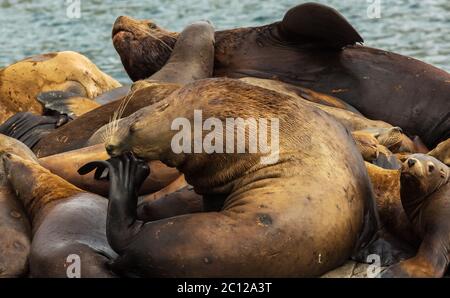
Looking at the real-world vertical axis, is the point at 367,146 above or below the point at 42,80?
above

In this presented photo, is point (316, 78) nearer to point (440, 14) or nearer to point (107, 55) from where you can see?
point (107, 55)

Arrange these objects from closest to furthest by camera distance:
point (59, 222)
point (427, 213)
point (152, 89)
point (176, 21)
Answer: point (427, 213) → point (59, 222) → point (152, 89) → point (176, 21)

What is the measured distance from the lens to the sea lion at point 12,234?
21.2 feet

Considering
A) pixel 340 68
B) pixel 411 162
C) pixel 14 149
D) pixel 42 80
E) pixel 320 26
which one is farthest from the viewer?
pixel 42 80

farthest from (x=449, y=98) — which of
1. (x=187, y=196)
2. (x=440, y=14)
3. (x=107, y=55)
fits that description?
(x=440, y=14)

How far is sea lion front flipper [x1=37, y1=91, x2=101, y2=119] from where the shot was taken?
30.4 feet

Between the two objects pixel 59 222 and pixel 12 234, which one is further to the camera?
pixel 12 234

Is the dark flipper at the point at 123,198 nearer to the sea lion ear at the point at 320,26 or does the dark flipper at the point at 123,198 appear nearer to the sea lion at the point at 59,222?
the sea lion at the point at 59,222

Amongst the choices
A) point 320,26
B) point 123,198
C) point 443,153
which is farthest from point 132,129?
point 320,26

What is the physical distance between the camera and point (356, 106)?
342 inches

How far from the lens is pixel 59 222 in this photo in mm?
6535

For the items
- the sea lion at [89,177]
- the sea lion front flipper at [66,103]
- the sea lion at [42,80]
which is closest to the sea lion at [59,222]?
the sea lion at [89,177]

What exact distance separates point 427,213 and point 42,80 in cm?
462

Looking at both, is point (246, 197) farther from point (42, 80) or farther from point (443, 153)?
point (42, 80)
